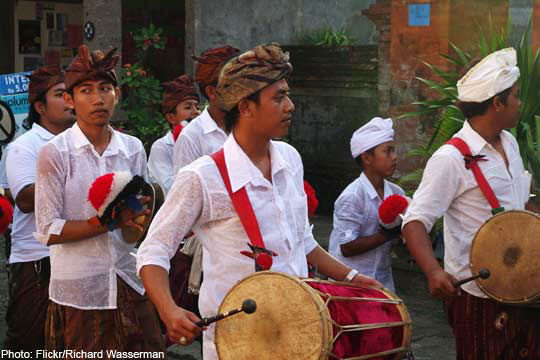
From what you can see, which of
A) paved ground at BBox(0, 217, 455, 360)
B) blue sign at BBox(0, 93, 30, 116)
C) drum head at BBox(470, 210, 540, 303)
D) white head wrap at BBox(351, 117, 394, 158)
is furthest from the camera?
blue sign at BBox(0, 93, 30, 116)

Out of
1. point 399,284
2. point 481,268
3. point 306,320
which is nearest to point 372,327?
point 306,320

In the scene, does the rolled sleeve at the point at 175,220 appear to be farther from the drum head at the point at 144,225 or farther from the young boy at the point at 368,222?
the young boy at the point at 368,222

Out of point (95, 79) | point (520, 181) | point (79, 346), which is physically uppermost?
point (95, 79)

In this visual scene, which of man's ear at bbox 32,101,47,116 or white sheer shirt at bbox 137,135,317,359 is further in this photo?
man's ear at bbox 32,101,47,116

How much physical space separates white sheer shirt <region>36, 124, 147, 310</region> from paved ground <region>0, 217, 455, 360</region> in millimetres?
2378

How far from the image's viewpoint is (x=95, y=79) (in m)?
4.93

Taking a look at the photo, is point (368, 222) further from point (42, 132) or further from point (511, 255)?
point (42, 132)

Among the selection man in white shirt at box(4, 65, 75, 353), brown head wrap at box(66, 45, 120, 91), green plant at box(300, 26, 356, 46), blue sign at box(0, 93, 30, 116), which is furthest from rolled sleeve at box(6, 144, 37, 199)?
green plant at box(300, 26, 356, 46)

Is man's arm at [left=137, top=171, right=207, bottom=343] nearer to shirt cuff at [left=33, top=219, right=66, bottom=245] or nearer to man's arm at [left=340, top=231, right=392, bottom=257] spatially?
shirt cuff at [left=33, top=219, right=66, bottom=245]

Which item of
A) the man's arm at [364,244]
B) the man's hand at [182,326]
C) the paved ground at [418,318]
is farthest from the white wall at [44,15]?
the man's hand at [182,326]

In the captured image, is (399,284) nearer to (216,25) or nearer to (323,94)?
(323,94)

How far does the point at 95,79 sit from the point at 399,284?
497 cm

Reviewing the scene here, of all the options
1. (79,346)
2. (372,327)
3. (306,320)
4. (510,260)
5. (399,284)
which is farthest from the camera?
(399,284)

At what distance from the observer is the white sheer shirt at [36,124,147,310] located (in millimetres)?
4738
